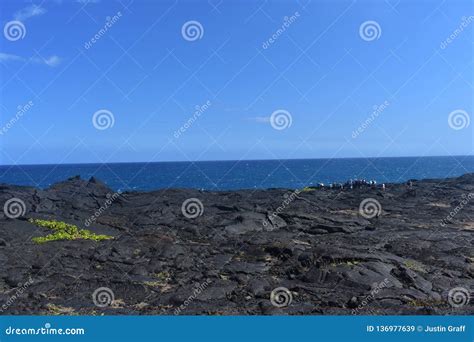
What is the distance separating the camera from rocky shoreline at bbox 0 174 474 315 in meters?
19.7

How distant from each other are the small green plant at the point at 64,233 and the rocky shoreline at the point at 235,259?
2.36 ft

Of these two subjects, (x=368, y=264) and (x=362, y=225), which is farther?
(x=362, y=225)

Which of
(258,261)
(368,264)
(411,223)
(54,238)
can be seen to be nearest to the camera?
(368,264)

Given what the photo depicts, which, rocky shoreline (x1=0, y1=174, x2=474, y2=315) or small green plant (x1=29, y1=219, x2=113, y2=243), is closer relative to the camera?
rocky shoreline (x1=0, y1=174, x2=474, y2=315)

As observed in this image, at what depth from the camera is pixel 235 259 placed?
27.9 meters

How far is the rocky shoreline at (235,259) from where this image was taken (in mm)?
19734

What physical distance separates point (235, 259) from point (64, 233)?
12650mm

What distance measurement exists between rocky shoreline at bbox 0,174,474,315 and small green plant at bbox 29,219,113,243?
72 cm

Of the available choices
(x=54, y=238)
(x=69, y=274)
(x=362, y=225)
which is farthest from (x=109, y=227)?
(x=362, y=225)

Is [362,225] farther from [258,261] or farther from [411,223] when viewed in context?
[258,261]

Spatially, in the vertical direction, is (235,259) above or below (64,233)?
below

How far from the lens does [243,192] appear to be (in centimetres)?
6219

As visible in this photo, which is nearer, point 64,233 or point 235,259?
point 235,259

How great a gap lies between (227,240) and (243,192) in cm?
2900
